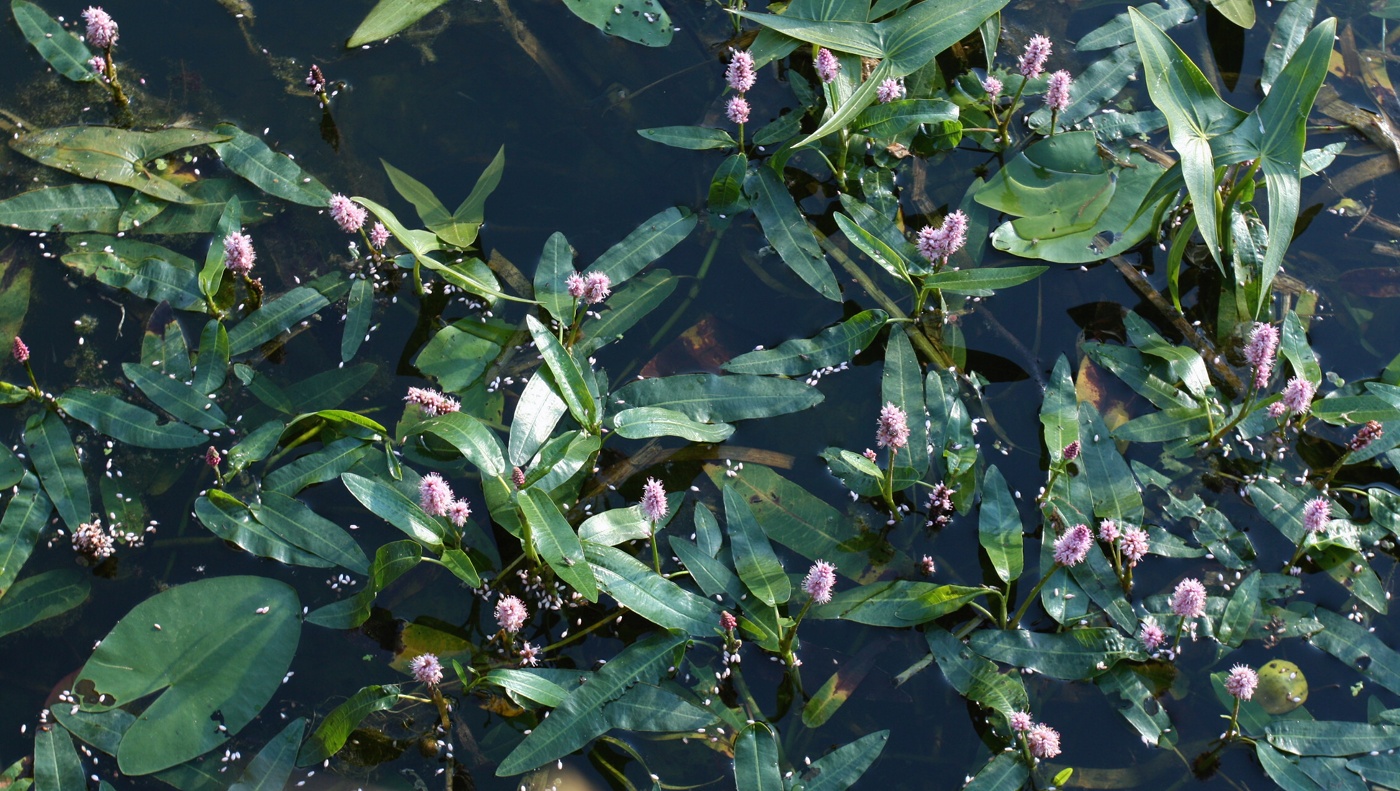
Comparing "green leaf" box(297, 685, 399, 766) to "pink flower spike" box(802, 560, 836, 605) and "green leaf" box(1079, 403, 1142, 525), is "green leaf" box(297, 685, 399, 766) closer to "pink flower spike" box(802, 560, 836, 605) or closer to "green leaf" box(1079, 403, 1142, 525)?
"pink flower spike" box(802, 560, 836, 605)

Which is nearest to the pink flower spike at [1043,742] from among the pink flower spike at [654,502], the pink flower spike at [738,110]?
the pink flower spike at [654,502]

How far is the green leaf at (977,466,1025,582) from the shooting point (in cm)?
357

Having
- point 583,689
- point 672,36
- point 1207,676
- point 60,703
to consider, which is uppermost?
point 672,36

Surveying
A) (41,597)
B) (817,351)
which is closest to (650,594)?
(817,351)

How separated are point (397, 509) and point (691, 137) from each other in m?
1.84

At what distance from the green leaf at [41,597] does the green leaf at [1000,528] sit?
2969 mm

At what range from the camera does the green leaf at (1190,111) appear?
3674 mm

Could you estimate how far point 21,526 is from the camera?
3.55m

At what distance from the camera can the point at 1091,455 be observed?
12.6 ft

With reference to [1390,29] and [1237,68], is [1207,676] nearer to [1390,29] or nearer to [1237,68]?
[1237,68]

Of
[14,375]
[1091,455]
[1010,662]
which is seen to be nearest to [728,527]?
[1010,662]

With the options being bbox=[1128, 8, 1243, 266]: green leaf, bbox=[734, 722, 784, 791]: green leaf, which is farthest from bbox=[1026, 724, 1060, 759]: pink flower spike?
bbox=[1128, 8, 1243, 266]: green leaf

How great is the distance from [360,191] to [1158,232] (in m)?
3.19

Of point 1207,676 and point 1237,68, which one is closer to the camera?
point 1207,676
